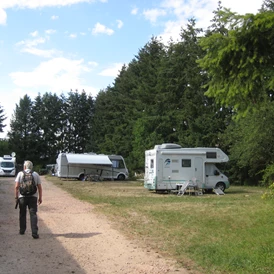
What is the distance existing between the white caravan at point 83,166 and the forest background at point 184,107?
18.1 feet

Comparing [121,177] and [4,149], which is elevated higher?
[4,149]

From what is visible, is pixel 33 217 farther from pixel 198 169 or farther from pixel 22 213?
pixel 198 169

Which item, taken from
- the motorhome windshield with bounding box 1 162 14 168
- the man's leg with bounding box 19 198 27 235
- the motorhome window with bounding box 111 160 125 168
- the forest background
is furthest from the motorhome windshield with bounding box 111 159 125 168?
the man's leg with bounding box 19 198 27 235

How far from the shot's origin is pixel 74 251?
24.2ft

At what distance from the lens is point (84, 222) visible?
1095 cm

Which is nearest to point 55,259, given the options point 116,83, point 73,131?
point 116,83

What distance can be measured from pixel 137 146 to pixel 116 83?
64.1 feet

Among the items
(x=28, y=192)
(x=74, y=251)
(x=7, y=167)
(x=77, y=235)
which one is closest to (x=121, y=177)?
(x=7, y=167)

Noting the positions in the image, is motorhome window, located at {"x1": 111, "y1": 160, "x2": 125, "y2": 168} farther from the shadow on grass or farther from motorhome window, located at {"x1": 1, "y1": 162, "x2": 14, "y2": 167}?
the shadow on grass

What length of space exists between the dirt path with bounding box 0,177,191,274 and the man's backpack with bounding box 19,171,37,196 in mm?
984

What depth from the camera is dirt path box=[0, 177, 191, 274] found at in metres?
6.18

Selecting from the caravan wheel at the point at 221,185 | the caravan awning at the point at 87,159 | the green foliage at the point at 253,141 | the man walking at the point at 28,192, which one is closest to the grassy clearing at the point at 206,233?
the man walking at the point at 28,192

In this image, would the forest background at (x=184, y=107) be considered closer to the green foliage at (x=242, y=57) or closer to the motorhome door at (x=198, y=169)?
the green foliage at (x=242, y=57)

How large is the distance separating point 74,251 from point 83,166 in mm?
29764
